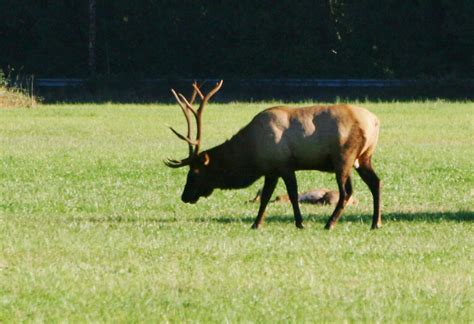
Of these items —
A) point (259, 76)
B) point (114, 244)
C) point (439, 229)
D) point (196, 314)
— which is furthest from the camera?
point (259, 76)

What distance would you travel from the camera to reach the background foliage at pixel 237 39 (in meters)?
51.4

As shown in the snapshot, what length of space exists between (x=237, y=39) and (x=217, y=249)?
4214cm

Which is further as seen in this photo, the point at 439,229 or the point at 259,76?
the point at 259,76

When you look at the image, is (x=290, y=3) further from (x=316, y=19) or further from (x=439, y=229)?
(x=439, y=229)

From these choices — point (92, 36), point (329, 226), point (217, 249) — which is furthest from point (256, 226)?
point (92, 36)

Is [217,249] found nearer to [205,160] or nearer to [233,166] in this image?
[233,166]

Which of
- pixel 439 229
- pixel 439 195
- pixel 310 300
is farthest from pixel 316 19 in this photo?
pixel 310 300

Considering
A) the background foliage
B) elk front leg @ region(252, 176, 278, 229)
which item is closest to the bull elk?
elk front leg @ region(252, 176, 278, 229)

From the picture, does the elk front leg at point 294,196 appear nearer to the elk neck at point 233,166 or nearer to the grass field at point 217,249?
the grass field at point 217,249

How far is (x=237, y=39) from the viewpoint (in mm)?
54344

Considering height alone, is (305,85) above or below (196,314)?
below

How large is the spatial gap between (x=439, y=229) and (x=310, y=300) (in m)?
4.49

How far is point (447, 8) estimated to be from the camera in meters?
49.8

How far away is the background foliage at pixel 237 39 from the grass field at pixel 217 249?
27488 mm
